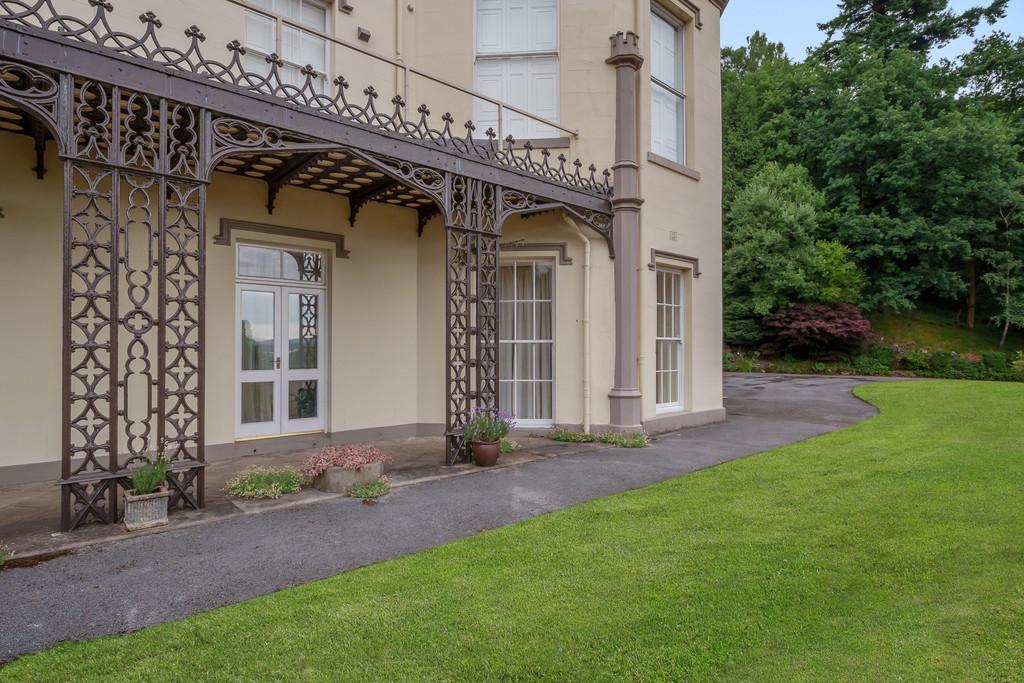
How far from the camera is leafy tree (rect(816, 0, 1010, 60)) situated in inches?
1099

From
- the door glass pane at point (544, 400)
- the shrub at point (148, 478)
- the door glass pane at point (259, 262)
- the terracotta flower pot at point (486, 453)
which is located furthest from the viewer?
the door glass pane at point (544, 400)

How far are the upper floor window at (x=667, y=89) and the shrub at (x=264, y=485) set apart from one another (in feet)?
24.0

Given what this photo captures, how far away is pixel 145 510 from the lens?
4.57 m

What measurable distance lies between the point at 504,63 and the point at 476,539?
24.6ft

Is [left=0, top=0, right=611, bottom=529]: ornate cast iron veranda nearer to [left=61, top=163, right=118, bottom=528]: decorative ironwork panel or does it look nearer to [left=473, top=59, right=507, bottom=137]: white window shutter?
[left=61, top=163, right=118, bottom=528]: decorative ironwork panel

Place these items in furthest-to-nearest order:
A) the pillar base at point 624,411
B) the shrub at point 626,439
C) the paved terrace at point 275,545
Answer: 1. the pillar base at point 624,411
2. the shrub at point 626,439
3. the paved terrace at point 275,545

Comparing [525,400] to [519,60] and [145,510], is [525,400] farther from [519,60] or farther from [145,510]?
[145,510]

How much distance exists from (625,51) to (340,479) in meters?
6.98

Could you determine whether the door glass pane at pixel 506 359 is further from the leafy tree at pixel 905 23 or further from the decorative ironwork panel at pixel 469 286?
the leafy tree at pixel 905 23

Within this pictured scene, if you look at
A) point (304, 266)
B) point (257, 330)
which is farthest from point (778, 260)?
point (257, 330)

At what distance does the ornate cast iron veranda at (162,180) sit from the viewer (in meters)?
4.43

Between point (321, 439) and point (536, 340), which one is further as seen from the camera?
point (536, 340)

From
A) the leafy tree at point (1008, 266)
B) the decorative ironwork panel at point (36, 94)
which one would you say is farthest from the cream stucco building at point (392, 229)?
the leafy tree at point (1008, 266)

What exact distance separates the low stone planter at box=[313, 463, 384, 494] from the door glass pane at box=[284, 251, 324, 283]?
339 centimetres
